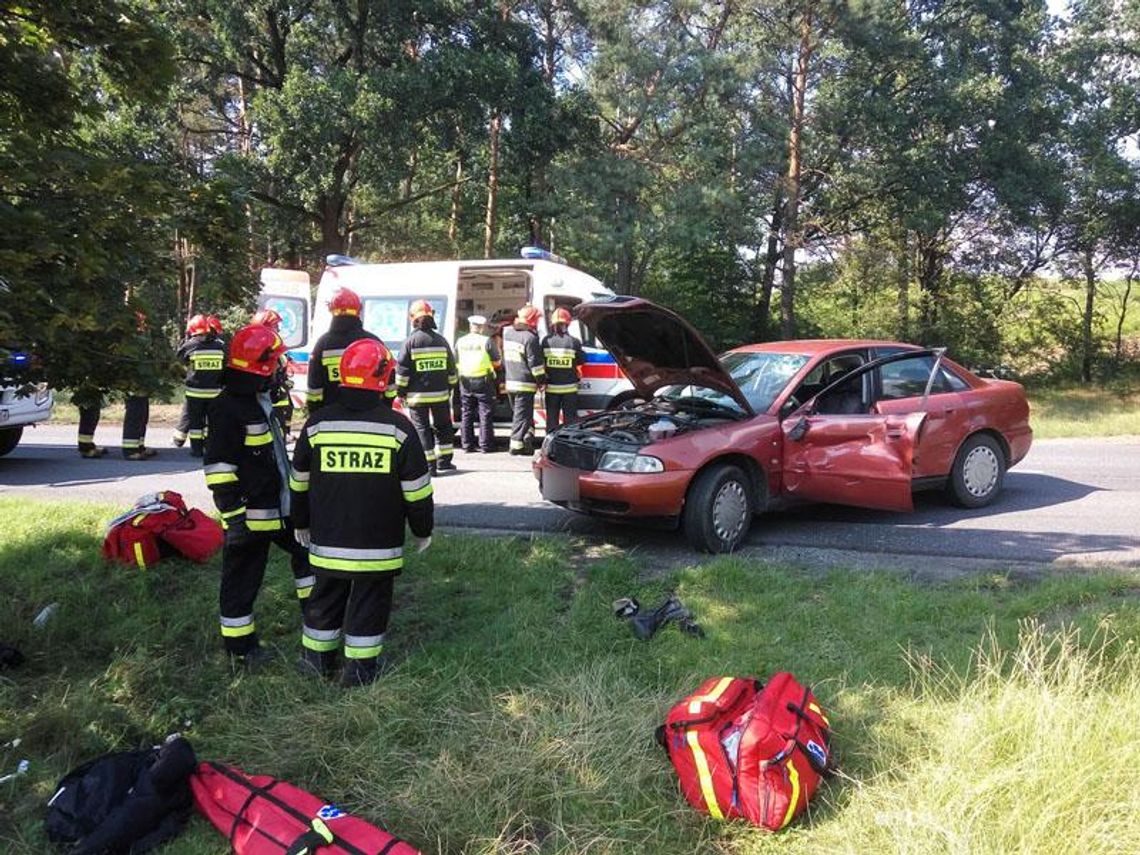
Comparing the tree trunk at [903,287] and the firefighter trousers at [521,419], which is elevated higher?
the tree trunk at [903,287]

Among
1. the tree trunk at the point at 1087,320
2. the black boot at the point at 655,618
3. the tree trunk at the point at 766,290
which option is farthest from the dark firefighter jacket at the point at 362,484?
the tree trunk at the point at 1087,320

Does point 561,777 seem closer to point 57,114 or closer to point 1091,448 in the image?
point 57,114

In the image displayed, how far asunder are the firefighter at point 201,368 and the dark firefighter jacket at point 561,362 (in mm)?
3661

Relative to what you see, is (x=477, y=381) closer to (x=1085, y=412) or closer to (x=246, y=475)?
(x=246, y=475)

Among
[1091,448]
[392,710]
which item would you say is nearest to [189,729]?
[392,710]

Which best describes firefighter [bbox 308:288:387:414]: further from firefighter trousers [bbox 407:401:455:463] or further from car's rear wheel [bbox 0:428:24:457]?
car's rear wheel [bbox 0:428:24:457]

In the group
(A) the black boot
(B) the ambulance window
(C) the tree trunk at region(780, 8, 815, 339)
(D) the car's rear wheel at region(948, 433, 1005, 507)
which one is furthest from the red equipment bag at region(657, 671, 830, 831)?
(C) the tree trunk at region(780, 8, 815, 339)

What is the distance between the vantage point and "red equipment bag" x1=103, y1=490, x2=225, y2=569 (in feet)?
18.1

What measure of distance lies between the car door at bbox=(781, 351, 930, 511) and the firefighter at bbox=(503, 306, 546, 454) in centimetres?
418

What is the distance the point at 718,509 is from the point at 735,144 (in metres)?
14.7

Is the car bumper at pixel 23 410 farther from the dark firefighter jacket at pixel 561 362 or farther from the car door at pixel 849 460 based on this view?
the car door at pixel 849 460

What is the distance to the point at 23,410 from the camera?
970 cm

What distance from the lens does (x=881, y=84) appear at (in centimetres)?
1919

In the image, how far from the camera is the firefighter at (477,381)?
9.92 m
